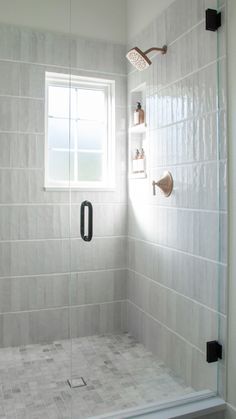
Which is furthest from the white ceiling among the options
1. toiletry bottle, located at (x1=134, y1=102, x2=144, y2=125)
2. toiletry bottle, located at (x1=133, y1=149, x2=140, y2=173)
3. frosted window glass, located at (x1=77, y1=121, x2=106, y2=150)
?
toiletry bottle, located at (x1=133, y1=149, x2=140, y2=173)

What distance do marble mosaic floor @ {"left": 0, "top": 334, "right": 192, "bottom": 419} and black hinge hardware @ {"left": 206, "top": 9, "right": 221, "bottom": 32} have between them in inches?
68.7

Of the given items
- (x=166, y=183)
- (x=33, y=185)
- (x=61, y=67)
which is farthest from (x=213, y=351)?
(x=61, y=67)

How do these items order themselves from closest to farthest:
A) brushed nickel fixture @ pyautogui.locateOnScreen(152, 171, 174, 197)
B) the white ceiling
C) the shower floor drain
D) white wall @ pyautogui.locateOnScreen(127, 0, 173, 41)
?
the shower floor drain → brushed nickel fixture @ pyautogui.locateOnScreen(152, 171, 174, 197) → white wall @ pyautogui.locateOnScreen(127, 0, 173, 41) → the white ceiling

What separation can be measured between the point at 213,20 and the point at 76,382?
194cm

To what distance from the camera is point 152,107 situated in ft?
7.66

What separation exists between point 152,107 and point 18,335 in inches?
68.9

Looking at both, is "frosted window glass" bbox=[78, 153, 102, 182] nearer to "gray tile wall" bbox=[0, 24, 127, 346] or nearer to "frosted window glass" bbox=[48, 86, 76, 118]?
"gray tile wall" bbox=[0, 24, 127, 346]

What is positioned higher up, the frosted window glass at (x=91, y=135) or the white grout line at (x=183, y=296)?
the frosted window glass at (x=91, y=135)

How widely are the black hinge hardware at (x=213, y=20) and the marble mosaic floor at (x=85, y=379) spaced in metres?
1.75

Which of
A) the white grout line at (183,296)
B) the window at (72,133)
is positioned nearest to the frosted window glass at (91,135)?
the window at (72,133)

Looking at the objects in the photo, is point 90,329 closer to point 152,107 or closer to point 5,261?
point 5,261

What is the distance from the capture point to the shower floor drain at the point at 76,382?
1976 mm

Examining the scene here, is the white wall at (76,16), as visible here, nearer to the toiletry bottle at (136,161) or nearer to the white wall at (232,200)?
the toiletry bottle at (136,161)

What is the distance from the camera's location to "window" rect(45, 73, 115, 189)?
8.27 feet
